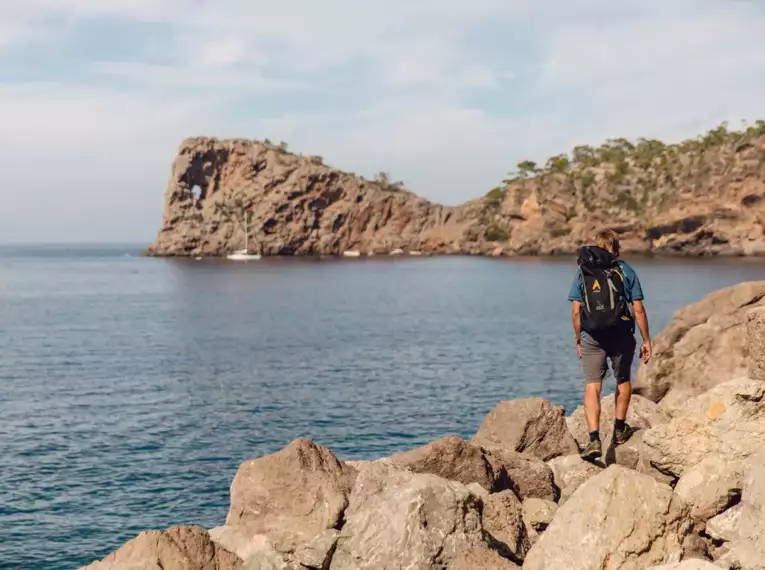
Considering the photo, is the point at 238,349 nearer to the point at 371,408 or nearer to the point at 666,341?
the point at 371,408

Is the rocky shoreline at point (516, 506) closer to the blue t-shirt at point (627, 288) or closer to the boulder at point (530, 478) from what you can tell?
the boulder at point (530, 478)

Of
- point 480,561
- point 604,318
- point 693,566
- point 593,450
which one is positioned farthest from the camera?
point 593,450

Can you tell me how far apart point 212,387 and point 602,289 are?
29.4 m

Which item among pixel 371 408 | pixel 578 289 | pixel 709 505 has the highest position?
pixel 578 289

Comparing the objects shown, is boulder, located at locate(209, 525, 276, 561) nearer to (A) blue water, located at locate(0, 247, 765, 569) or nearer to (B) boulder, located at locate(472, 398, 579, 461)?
(B) boulder, located at locate(472, 398, 579, 461)

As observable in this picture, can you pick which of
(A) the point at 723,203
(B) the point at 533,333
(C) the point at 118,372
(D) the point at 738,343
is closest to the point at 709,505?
(D) the point at 738,343

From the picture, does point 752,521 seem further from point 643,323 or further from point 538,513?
point 643,323

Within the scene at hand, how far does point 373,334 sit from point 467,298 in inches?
1349

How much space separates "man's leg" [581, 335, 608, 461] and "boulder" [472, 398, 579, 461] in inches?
71.4

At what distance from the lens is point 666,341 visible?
20.3m

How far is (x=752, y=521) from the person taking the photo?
8.42m

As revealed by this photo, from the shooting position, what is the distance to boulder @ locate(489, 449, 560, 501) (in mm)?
12273

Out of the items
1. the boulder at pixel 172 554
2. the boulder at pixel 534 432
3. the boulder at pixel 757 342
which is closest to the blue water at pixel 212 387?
the boulder at pixel 534 432

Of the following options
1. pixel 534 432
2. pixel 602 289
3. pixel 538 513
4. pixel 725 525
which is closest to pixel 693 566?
pixel 725 525
